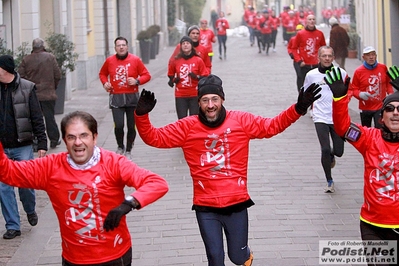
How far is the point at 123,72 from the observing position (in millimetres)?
12391

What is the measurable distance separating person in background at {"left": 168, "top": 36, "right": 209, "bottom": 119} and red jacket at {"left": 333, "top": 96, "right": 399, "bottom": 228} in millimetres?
7377

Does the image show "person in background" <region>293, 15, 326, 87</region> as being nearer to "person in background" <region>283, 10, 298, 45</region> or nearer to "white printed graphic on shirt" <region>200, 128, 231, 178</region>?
"white printed graphic on shirt" <region>200, 128, 231, 178</region>

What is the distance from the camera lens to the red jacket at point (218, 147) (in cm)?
621

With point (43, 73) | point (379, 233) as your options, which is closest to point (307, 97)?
point (379, 233)

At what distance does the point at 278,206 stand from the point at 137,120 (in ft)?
13.2

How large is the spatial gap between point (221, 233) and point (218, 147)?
2.09 feet

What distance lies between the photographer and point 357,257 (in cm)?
746

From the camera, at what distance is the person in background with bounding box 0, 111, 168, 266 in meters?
5.03

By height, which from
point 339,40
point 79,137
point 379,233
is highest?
point 339,40

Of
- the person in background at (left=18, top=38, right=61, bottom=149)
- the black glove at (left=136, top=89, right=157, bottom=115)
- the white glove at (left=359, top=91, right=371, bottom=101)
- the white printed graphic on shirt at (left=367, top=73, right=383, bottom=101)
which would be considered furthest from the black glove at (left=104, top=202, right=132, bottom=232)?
the person in background at (left=18, top=38, right=61, bottom=149)

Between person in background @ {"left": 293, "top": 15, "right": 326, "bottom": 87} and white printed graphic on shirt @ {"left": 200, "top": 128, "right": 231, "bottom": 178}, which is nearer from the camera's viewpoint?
white printed graphic on shirt @ {"left": 200, "top": 128, "right": 231, "bottom": 178}

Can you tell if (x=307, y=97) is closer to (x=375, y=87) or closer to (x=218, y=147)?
(x=218, y=147)

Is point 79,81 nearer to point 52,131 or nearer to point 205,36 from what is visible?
point 205,36

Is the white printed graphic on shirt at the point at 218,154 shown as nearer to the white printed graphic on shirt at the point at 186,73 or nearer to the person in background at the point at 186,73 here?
the person in background at the point at 186,73
